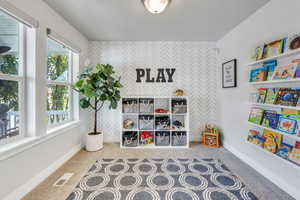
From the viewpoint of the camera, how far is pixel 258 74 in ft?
6.51

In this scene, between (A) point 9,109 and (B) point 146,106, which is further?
(B) point 146,106

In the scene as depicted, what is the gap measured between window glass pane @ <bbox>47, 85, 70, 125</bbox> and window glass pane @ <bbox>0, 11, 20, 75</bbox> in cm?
65

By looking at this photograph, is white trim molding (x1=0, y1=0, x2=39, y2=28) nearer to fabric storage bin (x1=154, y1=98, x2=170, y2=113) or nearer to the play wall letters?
the play wall letters

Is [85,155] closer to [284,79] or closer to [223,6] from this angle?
[284,79]

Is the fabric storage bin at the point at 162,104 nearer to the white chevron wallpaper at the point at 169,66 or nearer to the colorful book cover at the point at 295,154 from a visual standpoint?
the white chevron wallpaper at the point at 169,66

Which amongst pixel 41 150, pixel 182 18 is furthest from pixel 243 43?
pixel 41 150

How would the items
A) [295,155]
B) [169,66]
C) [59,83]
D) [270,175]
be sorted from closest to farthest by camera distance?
[295,155], [270,175], [59,83], [169,66]

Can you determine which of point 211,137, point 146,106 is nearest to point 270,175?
point 211,137

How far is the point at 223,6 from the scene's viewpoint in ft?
6.57

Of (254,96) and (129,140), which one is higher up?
(254,96)

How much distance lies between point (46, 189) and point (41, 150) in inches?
19.2

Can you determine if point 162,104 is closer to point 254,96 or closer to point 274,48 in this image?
point 254,96

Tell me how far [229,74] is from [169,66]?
128 centimetres

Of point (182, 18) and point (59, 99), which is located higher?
point (182, 18)
